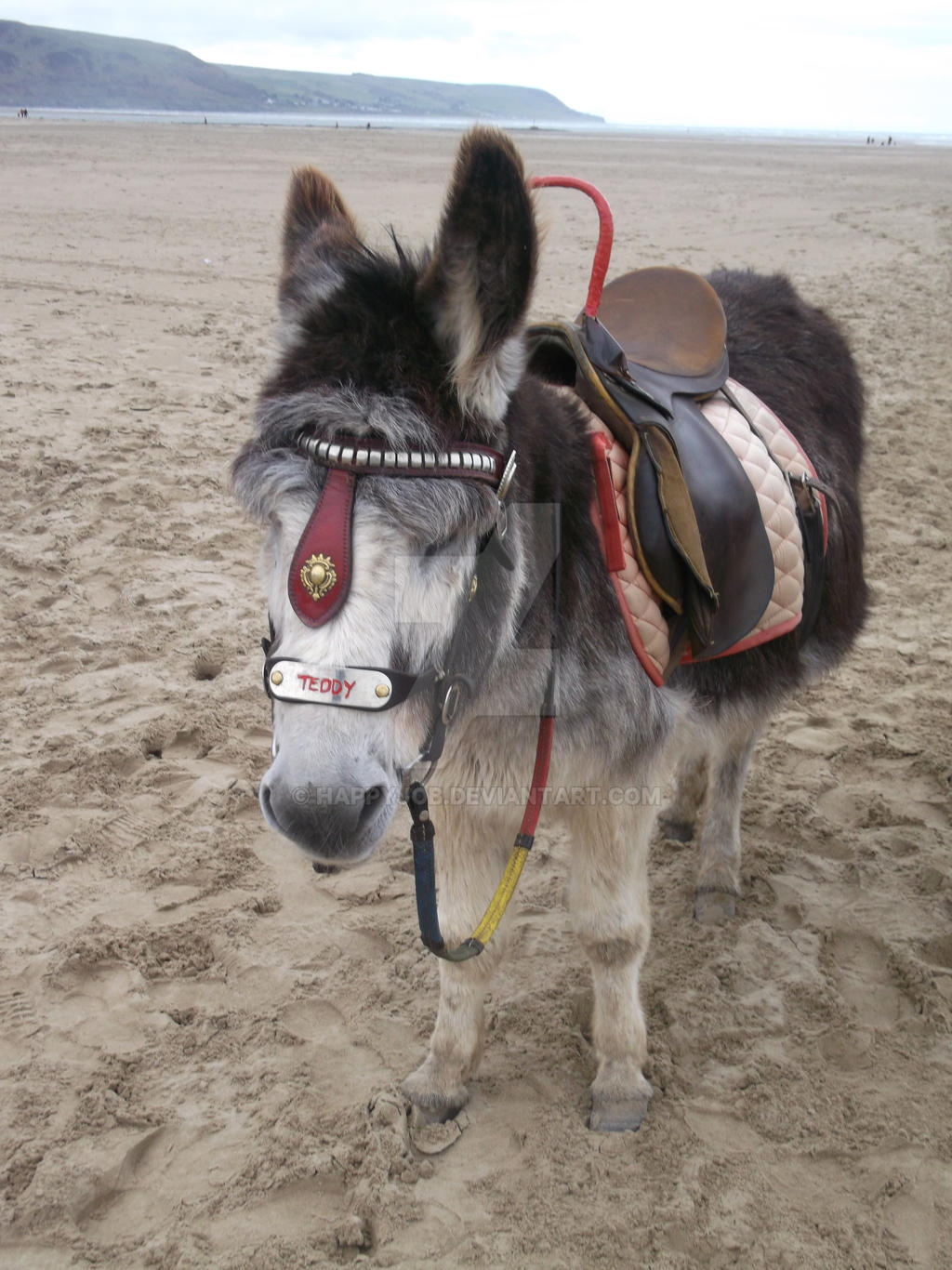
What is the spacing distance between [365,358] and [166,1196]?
1.91 m

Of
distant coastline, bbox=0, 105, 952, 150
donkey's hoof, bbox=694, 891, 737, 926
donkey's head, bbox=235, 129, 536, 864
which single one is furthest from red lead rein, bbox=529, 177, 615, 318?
distant coastline, bbox=0, 105, 952, 150

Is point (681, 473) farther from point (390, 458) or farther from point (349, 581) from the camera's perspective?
point (349, 581)

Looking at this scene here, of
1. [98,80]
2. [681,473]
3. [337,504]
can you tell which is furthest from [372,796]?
[98,80]

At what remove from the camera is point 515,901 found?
298 centimetres

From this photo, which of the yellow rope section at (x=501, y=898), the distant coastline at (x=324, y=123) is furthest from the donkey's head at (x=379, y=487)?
the distant coastline at (x=324, y=123)

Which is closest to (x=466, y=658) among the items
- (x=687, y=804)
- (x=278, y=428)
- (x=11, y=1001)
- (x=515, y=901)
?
(x=278, y=428)

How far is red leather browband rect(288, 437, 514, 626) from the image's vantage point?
4.69ft

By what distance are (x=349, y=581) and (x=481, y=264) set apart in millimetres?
561

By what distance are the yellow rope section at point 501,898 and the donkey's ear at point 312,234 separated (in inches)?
49.9

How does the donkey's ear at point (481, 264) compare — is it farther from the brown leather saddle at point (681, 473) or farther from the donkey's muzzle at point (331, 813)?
the donkey's muzzle at point (331, 813)

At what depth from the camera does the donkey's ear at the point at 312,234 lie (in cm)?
169

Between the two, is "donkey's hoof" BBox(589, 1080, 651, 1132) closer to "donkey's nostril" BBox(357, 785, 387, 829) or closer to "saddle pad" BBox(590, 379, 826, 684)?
"saddle pad" BBox(590, 379, 826, 684)

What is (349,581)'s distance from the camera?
1.44 m

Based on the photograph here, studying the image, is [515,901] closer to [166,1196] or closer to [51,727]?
[166,1196]
